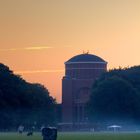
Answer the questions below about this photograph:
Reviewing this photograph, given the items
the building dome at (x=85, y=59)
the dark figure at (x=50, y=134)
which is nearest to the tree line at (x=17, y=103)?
the building dome at (x=85, y=59)

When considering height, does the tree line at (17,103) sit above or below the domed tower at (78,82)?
below

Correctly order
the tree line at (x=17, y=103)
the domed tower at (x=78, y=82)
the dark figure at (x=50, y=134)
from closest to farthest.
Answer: the dark figure at (x=50, y=134), the tree line at (x=17, y=103), the domed tower at (x=78, y=82)

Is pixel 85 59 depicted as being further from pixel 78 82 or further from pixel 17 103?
pixel 17 103

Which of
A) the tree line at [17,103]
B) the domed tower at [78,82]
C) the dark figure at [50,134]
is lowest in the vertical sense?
the dark figure at [50,134]

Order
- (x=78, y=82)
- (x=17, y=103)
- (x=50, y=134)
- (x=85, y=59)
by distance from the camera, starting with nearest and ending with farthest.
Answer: (x=50, y=134)
(x=17, y=103)
(x=78, y=82)
(x=85, y=59)

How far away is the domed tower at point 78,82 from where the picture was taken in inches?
6289

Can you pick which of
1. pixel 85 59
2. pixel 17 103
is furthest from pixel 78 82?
pixel 17 103

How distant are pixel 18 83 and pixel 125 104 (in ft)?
51.0

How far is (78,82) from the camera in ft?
524

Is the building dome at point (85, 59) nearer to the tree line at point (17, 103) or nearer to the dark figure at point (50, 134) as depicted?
the tree line at point (17, 103)

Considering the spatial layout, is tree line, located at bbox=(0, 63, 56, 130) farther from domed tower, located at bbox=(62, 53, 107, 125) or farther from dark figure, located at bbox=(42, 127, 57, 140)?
dark figure, located at bbox=(42, 127, 57, 140)

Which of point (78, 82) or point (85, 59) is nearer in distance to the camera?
point (78, 82)

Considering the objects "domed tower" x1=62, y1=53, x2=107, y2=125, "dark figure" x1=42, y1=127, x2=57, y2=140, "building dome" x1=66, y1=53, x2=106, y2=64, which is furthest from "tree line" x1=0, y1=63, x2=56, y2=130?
"dark figure" x1=42, y1=127, x2=57, y2=140

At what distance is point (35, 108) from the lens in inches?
4875
